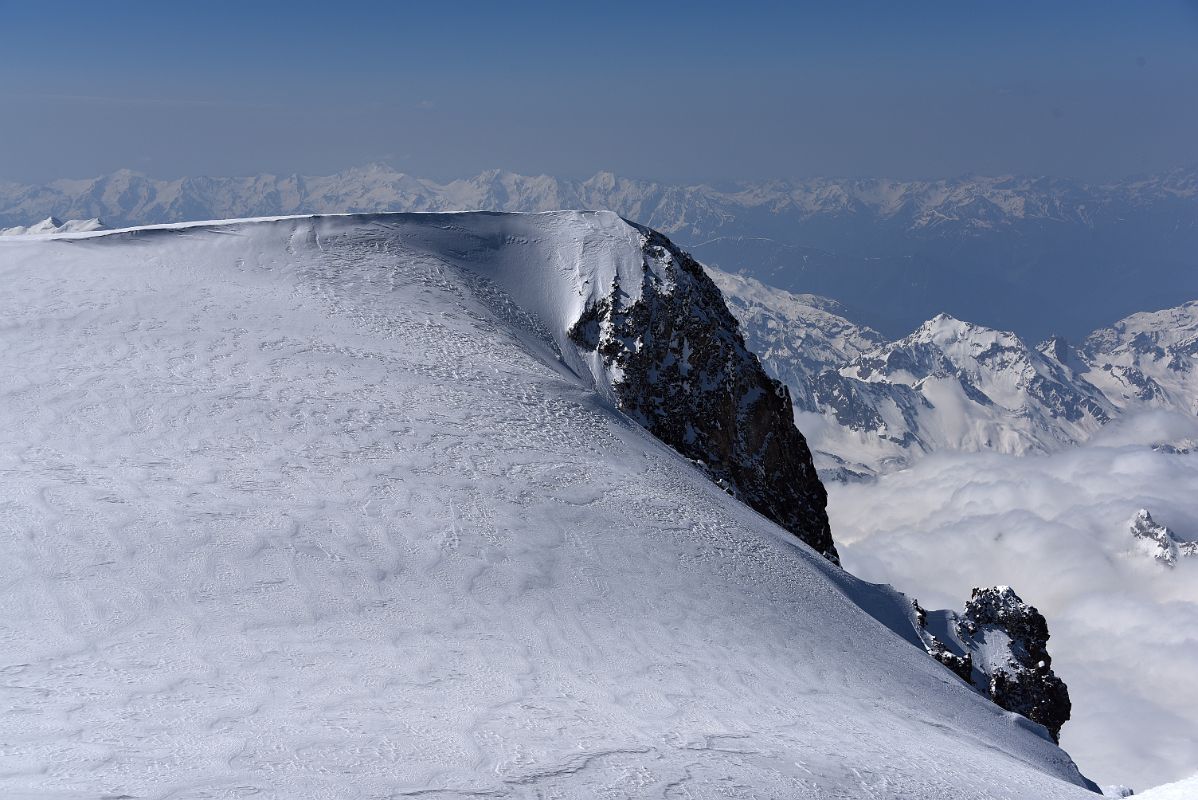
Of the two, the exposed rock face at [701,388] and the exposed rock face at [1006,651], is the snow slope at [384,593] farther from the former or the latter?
the exposed rock face at [701,388]

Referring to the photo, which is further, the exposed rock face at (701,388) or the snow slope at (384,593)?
the exposed rock face at (701,388)

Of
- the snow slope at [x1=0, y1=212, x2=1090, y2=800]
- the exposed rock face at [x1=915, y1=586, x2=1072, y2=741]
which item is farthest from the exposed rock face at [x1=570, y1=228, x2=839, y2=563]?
the snow slope at [x1=0, y1=212, x2=1090, y2=800]

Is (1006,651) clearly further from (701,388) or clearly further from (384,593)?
(384,593)

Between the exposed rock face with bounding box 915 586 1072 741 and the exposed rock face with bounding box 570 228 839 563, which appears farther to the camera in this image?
the exposed rock face with bounding box 570 228 839 563

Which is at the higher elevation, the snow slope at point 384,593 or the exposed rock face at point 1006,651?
the snow slope at point 384,593

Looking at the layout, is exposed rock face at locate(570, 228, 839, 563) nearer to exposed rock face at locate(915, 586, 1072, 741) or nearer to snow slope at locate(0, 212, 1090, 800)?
exposed rock face at locate(915, 586, 1072, 741)

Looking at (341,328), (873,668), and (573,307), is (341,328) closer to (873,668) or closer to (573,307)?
(573,307)

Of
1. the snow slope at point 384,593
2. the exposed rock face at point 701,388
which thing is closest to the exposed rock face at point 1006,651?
the snow slope at point 384,593
